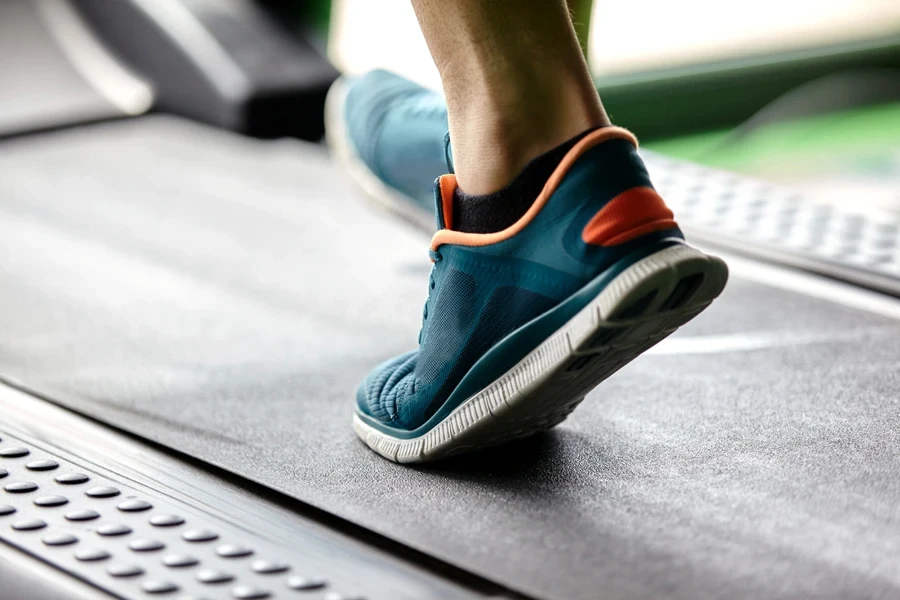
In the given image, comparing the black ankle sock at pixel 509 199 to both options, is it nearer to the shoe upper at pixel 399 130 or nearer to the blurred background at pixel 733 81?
the shoe upper at pixel 399 130

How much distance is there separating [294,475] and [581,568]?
0.97 ft

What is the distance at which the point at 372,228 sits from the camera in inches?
72.5

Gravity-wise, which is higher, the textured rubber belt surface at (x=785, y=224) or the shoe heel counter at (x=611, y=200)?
the shoe heel counter at (x=611, y=200)

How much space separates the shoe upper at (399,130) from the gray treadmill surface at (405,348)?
0.15 meters

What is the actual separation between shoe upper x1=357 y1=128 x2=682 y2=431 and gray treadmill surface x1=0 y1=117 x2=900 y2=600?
0.10 metres

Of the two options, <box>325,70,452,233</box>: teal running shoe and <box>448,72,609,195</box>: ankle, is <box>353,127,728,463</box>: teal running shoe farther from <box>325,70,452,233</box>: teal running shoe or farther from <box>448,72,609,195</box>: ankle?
<box>325,70,452,233</box>: teal running shoe

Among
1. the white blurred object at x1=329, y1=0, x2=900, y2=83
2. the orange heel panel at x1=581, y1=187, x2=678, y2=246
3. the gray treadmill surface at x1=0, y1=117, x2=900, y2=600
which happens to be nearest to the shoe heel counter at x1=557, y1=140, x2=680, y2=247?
the orange heel panel at x1=581, y1=187, x2=678, y2=246

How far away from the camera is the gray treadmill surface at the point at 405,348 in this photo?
85 cm

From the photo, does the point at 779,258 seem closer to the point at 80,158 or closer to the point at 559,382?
the point at 559,382

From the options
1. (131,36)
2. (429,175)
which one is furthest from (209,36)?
(429,175)

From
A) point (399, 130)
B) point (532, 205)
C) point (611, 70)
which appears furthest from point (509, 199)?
point (611, 70)

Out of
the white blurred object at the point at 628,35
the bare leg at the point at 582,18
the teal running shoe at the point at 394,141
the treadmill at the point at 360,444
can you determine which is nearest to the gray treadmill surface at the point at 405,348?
the treadmill at the point at 360,444

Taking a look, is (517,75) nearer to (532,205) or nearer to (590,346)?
(532,205)

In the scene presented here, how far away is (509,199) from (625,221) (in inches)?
4.4
